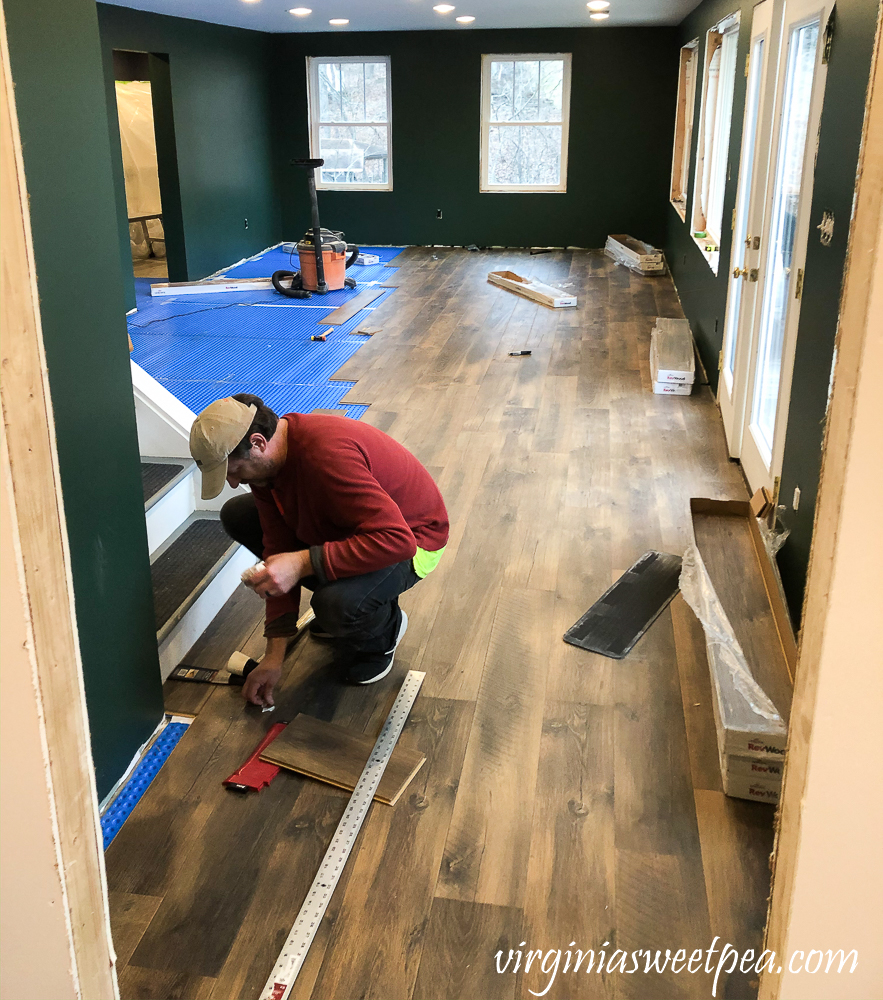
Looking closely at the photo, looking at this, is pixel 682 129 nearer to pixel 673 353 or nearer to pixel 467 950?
pixel 673 353

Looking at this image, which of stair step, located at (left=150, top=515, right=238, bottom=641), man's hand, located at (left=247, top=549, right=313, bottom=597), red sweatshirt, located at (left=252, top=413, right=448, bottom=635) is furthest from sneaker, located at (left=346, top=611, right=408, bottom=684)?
stair step, located at (left=150, top=515, right=238, bottom=641)

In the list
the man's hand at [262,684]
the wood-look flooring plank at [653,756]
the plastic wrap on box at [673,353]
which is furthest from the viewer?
the plastic wrap on box at [673,353]

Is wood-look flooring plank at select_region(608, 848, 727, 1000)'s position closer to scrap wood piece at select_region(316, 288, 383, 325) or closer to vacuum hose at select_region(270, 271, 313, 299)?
scrap wood piece at select_region(316, 288, 383, 325)

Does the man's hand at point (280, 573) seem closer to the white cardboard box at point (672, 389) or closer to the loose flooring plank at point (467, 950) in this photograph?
the loose flooring plank at point (467, 950)

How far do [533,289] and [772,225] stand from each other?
15.2ft

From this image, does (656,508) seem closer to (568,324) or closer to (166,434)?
(166,434)

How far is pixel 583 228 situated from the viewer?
37.1ft

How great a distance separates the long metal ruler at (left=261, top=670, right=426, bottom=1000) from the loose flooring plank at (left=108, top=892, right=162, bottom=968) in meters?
0.31

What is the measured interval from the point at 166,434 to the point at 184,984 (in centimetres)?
224

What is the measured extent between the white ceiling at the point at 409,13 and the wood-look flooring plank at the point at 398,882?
24.3 ft

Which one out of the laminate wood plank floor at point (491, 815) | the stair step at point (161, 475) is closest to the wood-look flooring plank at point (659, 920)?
the laminate wood plank floor at point (491, 815)

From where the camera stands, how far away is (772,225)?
4.00 meters

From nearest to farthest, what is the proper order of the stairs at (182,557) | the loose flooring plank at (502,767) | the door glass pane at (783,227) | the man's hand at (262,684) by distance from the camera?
the loose flooring plank at (502,767) → the man's hand at (262,684) → the stairs at (182,557) → the door glass pane at (783,227)

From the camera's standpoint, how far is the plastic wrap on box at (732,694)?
2195 millimetres
